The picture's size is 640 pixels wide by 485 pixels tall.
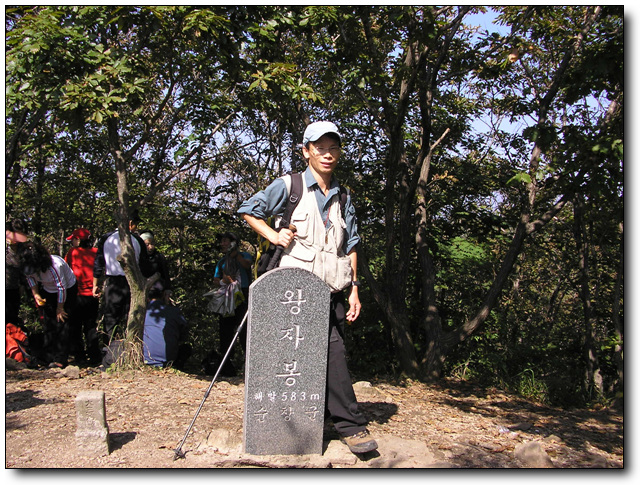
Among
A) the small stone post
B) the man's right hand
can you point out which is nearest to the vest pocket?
the man's right hand

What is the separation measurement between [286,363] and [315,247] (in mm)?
796

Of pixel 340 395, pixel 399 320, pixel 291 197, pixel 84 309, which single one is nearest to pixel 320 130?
pixel 291 197

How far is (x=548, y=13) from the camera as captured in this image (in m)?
7.26

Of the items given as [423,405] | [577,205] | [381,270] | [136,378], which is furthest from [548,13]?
[136,378]

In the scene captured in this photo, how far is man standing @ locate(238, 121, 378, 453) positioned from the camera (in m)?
3.99

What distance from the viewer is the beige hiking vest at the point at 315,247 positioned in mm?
4004

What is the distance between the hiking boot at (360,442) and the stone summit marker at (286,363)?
204 millimetres

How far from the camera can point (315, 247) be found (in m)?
4.03

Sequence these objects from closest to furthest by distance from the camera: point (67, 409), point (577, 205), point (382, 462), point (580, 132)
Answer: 1. point (382, 462)
2. point (67, 409)
3. point (580, 132)
4. point (577, 205)

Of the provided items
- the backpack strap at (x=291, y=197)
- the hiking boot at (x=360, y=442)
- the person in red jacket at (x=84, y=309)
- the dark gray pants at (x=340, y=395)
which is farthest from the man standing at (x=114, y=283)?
the hiking boot at (x=360, y=442)

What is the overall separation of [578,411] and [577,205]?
332 cm

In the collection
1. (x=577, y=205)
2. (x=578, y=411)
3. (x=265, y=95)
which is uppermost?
(x=265, y=95)

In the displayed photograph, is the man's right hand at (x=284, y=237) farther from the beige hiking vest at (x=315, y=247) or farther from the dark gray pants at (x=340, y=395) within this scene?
the dark gray pants at (x=340, y=395)

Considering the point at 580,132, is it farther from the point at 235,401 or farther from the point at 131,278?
the point at 131,278
